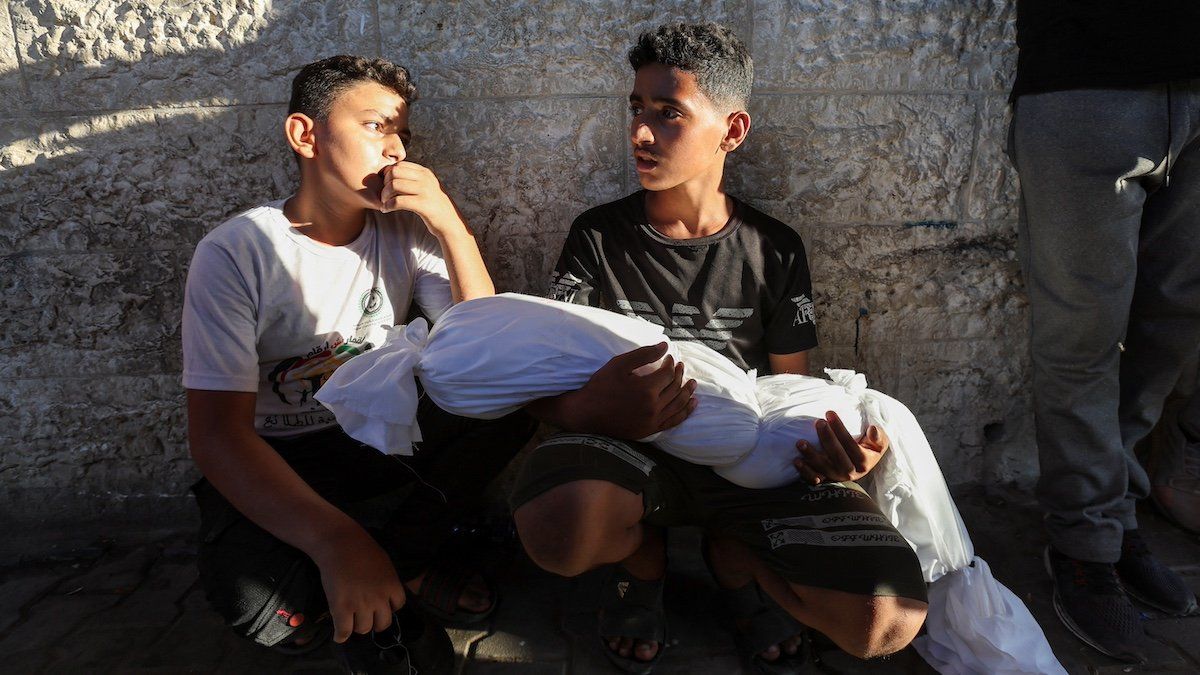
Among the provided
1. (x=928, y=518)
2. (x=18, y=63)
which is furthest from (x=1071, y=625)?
(x=18, y=63)

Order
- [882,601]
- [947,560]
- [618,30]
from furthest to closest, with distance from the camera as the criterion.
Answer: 1. [618,30]
2. [947,560]
3. [882,601]

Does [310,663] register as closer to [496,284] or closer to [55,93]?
[496,284]

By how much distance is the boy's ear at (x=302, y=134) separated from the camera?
2.02 m

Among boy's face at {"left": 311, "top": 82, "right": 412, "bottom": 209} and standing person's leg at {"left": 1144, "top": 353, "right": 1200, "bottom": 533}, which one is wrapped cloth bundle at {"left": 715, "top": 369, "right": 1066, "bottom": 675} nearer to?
standing person's leg at {"left": 1144, "top": 353, "right": 1200, "bottom": 533}

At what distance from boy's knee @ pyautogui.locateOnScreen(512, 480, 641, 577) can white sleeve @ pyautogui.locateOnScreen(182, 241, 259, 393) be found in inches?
32.0

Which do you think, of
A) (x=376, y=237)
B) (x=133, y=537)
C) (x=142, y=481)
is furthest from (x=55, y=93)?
(x=133, y=537)

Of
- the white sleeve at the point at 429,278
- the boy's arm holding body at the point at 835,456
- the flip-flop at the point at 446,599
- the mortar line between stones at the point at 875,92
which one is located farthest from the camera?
the mortar line between stones at the point at 875,92

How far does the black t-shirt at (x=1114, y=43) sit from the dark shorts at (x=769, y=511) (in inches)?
49.6

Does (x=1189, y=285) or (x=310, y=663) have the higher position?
(x=1189, y=285)

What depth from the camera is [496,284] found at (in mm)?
2564

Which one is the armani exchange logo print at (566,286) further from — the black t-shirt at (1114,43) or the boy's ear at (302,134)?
the black t-shirt at (1114,43)

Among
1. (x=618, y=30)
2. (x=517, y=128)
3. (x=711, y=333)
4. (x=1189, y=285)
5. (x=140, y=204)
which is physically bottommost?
(x=711, y=333)

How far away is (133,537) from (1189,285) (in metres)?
3.44

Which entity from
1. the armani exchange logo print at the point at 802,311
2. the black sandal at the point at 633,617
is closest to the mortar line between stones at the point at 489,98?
the armani exchange logo print at the point at 802,311
